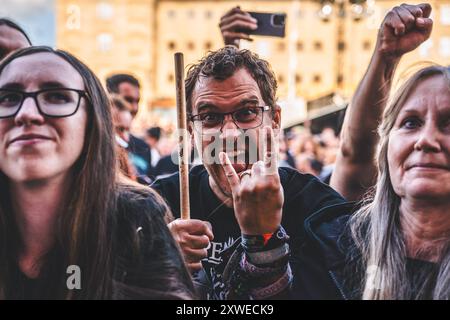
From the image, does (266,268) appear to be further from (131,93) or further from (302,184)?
(131,93)

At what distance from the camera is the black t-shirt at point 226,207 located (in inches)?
78.5

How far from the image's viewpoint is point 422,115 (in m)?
1.64

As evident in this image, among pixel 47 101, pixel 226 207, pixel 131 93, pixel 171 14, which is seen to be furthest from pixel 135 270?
pixel 171 14

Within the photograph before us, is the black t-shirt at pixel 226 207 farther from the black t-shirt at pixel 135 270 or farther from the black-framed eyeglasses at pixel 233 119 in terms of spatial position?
the black t-shirt at pixel 135 270

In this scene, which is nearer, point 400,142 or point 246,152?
point 400,142

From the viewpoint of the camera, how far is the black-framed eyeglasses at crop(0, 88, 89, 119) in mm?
1517

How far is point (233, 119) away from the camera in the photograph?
2.04 metres

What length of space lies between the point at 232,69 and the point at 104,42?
47.6 metres

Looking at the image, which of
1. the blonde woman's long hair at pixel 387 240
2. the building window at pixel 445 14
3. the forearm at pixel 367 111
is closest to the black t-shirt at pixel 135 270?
the blonde woman's long hair at pixel 387 240

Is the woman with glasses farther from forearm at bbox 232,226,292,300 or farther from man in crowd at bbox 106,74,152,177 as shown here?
man in crowd at bbox 106,74,152,177

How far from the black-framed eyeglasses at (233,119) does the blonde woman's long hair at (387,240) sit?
0.44 metres
